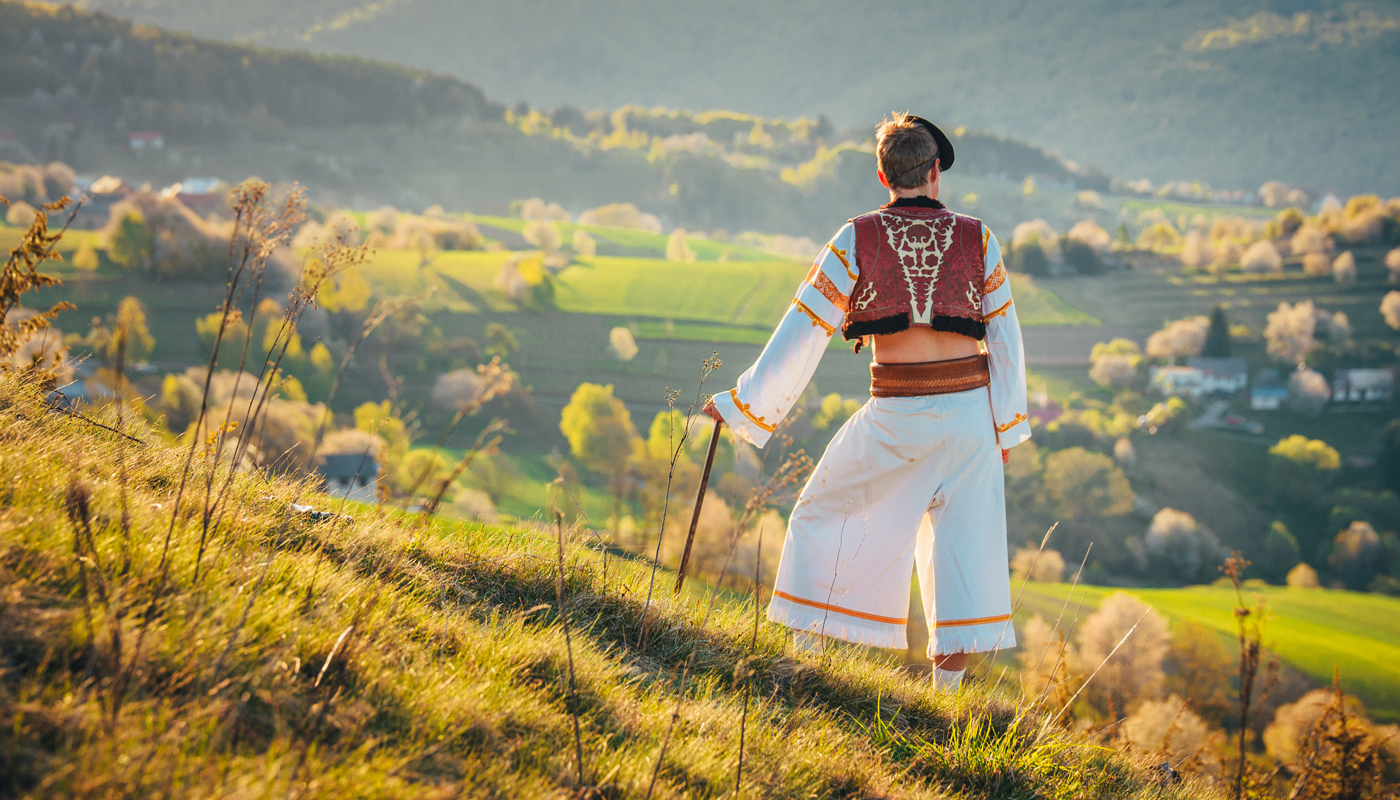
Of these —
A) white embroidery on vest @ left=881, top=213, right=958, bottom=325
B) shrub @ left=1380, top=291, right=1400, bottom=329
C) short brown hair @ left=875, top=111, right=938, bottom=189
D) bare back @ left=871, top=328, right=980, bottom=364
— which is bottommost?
bare back @ left=871, top=328, right=980, bottom=364

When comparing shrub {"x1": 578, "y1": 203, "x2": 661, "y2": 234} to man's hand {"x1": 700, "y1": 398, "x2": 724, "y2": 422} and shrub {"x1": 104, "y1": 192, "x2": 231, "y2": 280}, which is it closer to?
shrub {"x1": 104, "y1": 192, "x2": 231, "y2": 280}

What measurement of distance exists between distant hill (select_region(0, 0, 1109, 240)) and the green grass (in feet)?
364

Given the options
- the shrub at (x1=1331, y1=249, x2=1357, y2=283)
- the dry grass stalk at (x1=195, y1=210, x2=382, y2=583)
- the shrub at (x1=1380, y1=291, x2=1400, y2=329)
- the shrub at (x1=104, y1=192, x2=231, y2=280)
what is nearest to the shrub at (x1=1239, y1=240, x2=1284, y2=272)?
the shrub at (x1=1331, y1=249, x2=1357, y2=283)

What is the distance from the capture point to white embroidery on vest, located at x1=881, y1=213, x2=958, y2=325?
3.37 m

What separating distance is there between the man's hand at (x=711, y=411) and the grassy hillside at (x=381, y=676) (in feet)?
2.54

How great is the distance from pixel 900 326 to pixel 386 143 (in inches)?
6743

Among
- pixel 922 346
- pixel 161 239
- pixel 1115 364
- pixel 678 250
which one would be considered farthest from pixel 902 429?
pixel 678 250

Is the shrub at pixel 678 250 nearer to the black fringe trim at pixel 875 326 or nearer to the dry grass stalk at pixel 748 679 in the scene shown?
the black fringe trim at pixel 875 326

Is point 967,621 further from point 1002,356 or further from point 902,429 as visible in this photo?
point 1002,356

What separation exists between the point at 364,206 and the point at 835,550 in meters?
162

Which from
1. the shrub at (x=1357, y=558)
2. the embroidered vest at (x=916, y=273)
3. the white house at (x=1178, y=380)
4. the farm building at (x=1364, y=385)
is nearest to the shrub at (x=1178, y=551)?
the shrub at (x=1357, y=558)

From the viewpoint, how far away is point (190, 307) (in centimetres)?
8675

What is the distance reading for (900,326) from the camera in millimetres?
3359

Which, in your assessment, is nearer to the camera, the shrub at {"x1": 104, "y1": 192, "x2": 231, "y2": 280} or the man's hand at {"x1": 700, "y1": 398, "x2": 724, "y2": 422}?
the man's hand at {"x1": 700, "y1": 398, "x2": 724, "y2": 422}
